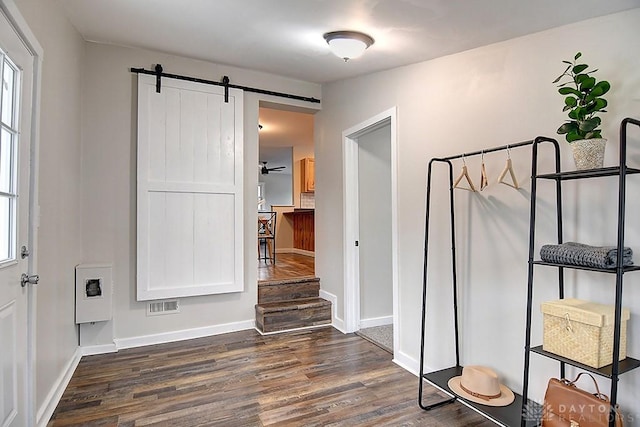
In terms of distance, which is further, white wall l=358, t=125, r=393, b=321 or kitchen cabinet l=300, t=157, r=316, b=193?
kitchen cabinet l=300, t=157, r=316, b=193

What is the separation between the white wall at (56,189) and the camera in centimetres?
218

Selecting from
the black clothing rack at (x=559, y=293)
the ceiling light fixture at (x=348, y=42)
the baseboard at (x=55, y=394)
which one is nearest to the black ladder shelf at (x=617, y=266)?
the black clothing rack at (x=559, y=293)

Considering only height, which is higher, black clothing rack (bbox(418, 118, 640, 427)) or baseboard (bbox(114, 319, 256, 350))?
black clothing rack (bbox(418, 118, 640, 427))

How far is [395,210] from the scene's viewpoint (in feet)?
10.1

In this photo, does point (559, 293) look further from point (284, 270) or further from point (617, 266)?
point (284, 270)

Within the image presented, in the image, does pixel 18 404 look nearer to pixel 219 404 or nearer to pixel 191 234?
pixel 219 404

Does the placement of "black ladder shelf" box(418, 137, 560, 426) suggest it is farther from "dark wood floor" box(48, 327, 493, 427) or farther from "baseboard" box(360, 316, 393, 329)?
"baseboard" box(360, 316, 393, 329)

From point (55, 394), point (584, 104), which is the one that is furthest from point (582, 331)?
point (55, 394)

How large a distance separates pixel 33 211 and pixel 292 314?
2.54 metres

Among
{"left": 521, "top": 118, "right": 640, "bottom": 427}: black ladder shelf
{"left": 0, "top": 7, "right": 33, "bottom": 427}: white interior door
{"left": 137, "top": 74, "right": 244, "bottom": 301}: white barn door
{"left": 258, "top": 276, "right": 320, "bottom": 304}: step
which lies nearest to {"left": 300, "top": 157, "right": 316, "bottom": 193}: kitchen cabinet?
{"left": 258, "top": 276, "right": 320, "bottom": 304}: step

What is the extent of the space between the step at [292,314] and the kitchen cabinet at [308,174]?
3675 mm

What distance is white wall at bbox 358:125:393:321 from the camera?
3947 millimetres

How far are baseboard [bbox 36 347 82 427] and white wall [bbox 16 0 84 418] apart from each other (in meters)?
0.02

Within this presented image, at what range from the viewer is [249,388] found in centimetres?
260
